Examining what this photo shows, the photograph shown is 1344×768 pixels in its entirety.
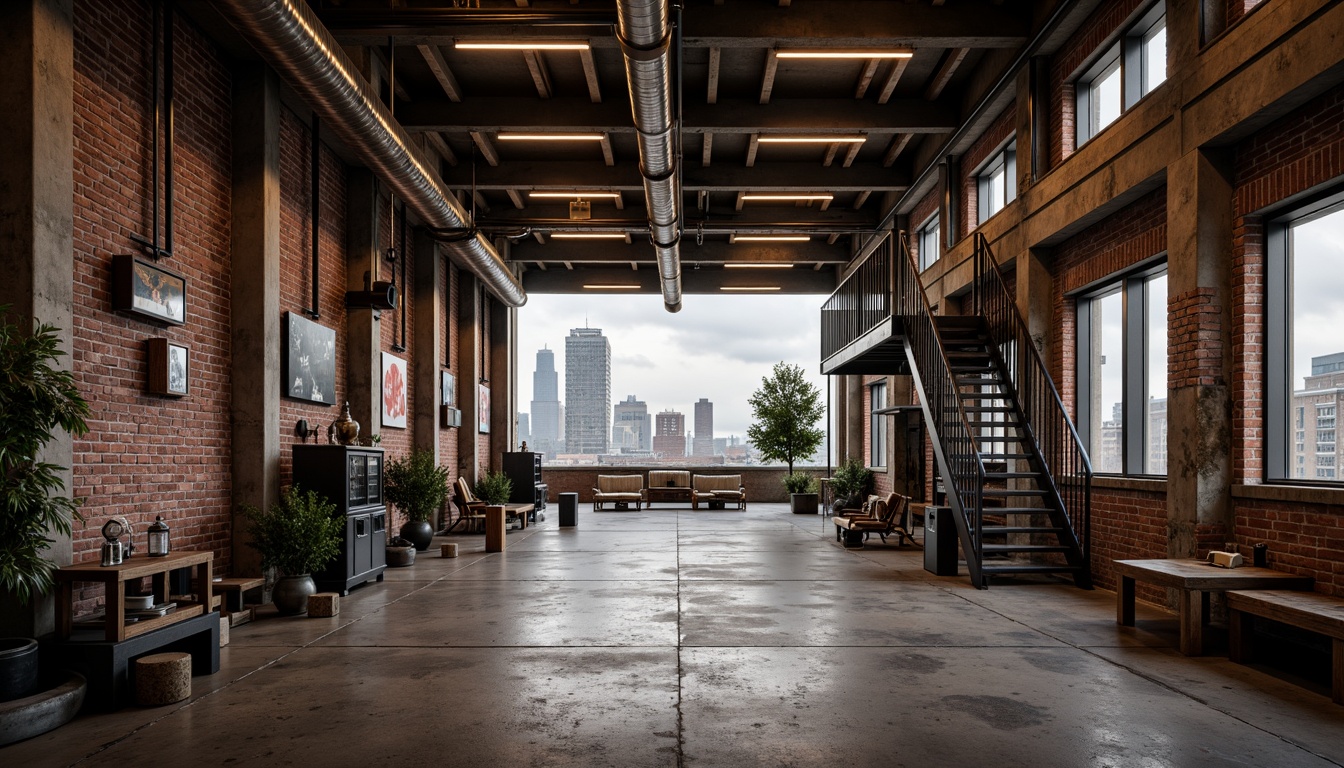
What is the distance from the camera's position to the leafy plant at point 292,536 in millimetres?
7480

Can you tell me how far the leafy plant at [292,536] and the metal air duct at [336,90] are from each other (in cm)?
352

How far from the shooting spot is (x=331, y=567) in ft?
27.6

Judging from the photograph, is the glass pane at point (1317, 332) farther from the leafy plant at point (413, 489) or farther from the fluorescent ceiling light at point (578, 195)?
the fluorescent ceiling light at point (578, 195)

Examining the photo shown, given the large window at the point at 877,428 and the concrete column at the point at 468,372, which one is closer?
the concrete column at the point at 468,372

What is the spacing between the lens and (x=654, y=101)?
8781 mm

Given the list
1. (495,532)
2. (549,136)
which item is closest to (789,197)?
(549,136)

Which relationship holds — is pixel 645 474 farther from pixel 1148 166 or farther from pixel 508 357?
pixel 1148 166

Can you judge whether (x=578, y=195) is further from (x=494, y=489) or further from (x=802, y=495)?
(x=802, y=495)

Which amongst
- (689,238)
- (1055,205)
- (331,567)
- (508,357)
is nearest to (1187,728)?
(1055,205)

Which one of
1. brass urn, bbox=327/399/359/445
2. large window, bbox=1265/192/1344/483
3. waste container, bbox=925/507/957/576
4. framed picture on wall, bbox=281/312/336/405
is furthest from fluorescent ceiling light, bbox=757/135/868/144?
brass urn, bbox=327/399/359/445

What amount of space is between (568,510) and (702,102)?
8.13m

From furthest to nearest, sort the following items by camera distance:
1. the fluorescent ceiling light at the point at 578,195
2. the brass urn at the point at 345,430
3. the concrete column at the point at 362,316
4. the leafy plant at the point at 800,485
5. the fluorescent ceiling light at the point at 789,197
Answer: the leafy plant at the point at 800,485 → the fluorescent ceiling light at the point at 789,197 → the fluorescent ceiling light at the point at 578,195 → the concrete column at the point at 362,316 → the brass urn at the point at 345,430

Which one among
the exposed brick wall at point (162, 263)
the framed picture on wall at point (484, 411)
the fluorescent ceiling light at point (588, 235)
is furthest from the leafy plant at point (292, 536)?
the fluorescent ceiling light at point (588, 235)

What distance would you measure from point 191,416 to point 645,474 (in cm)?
1603
